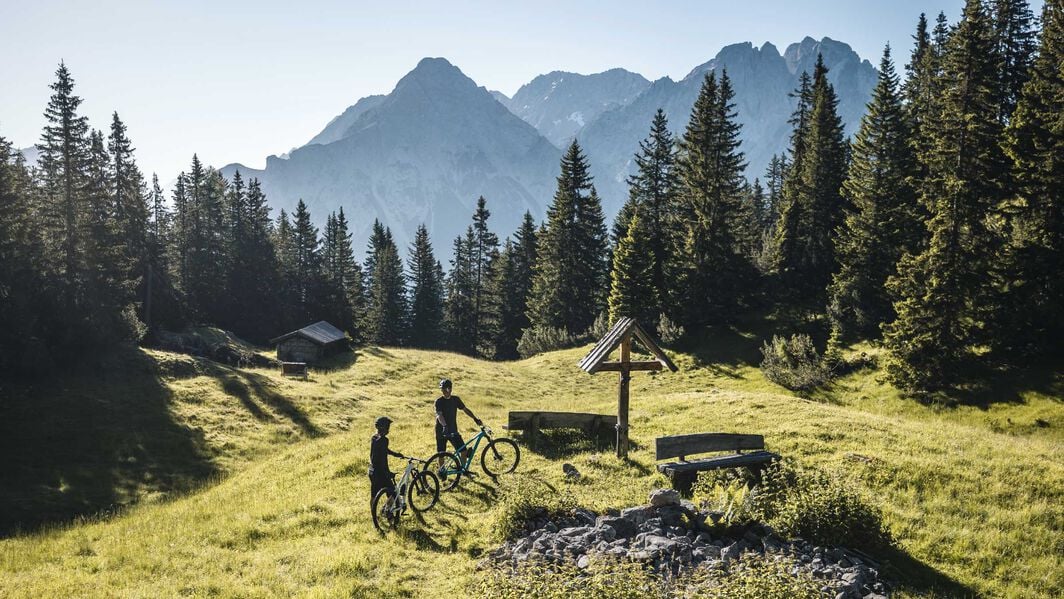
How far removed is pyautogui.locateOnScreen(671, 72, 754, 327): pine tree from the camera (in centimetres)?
4622

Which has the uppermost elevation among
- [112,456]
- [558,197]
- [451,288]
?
[558,197]

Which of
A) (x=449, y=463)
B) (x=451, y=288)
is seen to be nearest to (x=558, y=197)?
(x=451, y=288)

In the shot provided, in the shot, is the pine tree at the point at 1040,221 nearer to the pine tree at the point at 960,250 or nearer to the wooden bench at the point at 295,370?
the pine tree at the point at 960,250

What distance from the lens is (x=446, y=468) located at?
13.3 meters

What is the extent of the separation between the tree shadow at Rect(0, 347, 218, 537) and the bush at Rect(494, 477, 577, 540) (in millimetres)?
14581

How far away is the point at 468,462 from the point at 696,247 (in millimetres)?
37041

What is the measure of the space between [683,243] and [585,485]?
39.5 m

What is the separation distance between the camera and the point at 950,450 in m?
15.6

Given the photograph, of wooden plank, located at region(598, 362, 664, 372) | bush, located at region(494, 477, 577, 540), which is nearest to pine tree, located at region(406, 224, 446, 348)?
wooden plank, located at region(598, 362, 664, 372)

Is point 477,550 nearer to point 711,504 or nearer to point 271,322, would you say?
point 711,504

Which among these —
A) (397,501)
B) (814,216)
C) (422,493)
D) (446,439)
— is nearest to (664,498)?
(397,501)

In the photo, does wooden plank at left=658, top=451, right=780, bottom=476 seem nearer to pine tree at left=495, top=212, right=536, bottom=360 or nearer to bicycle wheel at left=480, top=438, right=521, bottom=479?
bicycle wheel at left=480, top=438, right=521, bottom=479

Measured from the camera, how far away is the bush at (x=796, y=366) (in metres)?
32.4

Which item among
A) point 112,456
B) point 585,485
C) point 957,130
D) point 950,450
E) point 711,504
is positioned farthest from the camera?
point 957,130
